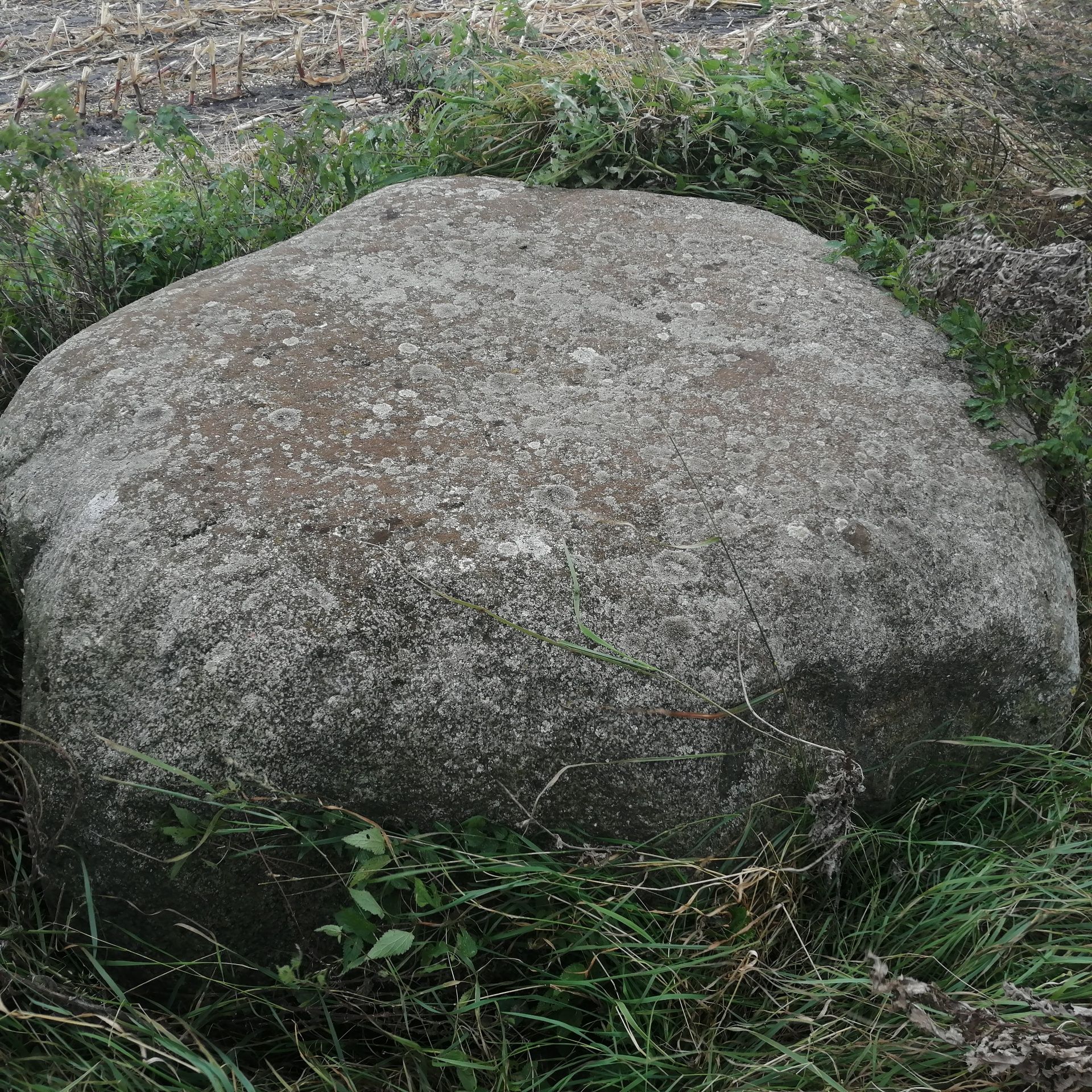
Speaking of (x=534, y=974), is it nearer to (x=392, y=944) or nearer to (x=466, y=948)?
(x=466, y=948)

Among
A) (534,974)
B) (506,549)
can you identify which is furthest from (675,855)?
(506,549)

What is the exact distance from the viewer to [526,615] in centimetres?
206

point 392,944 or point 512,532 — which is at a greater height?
point 512,532

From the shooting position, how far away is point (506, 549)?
7.00ft

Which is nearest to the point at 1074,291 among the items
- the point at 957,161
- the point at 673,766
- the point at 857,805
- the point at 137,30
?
the point at 957,161

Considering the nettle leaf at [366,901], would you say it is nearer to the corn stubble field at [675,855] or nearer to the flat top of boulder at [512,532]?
the corn stubble field at [675,855]

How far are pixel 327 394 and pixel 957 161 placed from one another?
2381mm

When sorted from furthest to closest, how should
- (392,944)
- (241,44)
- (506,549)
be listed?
(241,44) < (506,549) < (392,944)

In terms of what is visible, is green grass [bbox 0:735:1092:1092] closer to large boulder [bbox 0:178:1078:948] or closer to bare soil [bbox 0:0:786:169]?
large boulder [bbox 0:178:1078:948]

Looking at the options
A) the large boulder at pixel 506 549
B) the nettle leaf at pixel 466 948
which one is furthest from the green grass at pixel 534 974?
the large boulder at pixel 506 549

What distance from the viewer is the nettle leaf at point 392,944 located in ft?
5.86

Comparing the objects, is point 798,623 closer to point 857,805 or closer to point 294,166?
point 857,805

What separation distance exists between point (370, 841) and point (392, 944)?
173mm

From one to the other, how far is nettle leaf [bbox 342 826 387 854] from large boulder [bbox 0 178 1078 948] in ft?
0.36
